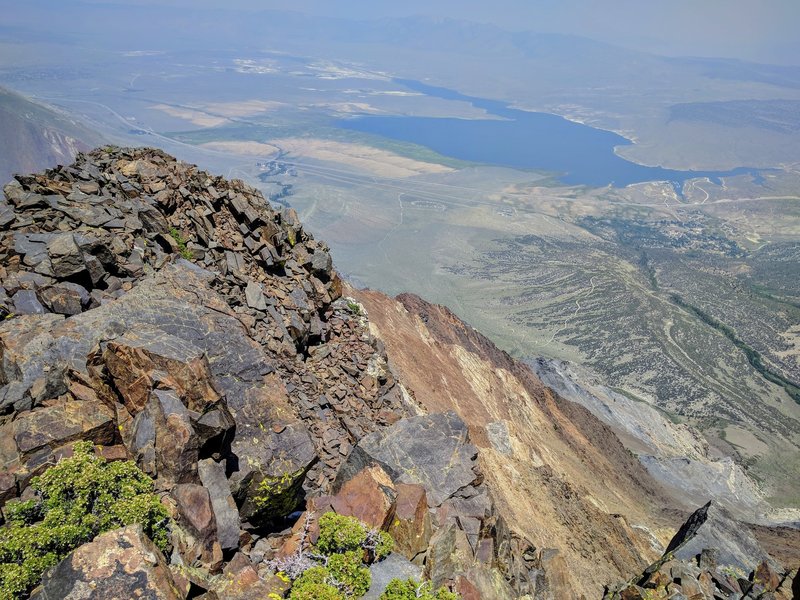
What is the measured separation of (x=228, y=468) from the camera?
32.2ft

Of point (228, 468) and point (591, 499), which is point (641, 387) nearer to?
point (591, 499)

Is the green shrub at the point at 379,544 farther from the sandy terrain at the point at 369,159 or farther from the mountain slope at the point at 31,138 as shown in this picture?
the sandy terrain at the point at 369,159

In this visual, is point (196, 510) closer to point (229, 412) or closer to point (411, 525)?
point (229, 412)

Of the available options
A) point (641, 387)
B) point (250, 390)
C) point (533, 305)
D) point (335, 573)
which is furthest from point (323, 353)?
point (533, 305)

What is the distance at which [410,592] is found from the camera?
325 inches

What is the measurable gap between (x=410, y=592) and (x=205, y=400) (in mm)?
4714

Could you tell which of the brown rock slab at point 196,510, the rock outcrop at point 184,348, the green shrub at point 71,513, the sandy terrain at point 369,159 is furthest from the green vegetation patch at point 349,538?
the sandy terrain at point 369,159

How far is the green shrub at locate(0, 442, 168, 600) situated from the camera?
21.9 ft

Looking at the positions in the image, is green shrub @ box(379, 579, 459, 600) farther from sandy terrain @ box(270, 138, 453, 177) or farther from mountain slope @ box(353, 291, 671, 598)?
sandy terrain @ box(270, 138, 453, 177)

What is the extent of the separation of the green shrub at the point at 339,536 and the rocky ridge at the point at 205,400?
57cm

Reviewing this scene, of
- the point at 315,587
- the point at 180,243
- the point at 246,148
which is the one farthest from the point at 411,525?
the point at 246,148

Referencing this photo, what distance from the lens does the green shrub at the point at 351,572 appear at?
8258 millimetres

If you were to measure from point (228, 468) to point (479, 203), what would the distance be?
470ft

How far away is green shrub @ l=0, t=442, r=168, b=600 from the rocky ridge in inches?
15.6
